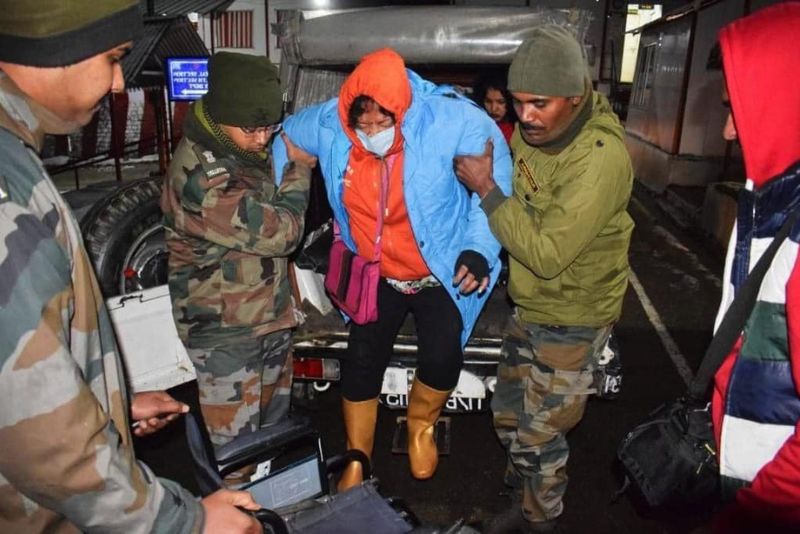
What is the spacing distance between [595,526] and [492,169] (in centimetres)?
192

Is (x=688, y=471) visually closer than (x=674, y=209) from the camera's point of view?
Yes

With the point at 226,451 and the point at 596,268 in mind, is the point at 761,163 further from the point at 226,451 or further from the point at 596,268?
the point at 226,451

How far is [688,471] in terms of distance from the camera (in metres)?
1.99

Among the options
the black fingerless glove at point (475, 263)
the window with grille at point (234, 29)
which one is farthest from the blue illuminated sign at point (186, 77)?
the window with grille at point (234, 29)

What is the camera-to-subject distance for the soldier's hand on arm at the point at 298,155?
9.51 feet

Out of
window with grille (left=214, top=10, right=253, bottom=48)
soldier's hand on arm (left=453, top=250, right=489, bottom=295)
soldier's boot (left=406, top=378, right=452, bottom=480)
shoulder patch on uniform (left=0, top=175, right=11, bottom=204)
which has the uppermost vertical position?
window with grille (left=214, top=10, right=253, bottom=48)

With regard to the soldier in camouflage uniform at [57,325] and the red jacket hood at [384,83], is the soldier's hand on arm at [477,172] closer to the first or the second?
the red jacket hood at [384,83]

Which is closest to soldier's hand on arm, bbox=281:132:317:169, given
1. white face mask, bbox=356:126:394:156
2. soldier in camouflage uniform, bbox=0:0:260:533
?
white face mask, bbox=356:126:394:156

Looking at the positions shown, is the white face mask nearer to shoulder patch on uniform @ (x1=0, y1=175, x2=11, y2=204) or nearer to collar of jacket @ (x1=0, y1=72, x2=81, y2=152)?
collar of jacket @ (x1=0, y1=72, x2=81, y2=152)

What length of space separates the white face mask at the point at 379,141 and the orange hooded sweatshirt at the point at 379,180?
0.08ft

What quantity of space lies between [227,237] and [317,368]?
116cm

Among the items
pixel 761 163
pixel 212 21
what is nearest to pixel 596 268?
pixel 761 163

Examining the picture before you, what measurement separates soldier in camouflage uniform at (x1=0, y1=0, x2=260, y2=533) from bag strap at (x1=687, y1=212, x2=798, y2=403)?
50.3 inches

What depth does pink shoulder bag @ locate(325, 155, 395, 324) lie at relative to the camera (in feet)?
9.47
